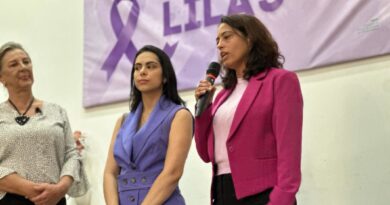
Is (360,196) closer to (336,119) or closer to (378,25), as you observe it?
(336,119)

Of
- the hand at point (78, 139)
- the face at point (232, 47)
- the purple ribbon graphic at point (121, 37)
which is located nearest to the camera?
the face at point (232, 47)

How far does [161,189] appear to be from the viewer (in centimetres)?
194

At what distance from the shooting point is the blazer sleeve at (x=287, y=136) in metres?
1.63

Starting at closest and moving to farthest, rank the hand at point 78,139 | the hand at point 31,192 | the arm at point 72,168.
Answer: the hand at point 31,192
the arm at point 72,168
the hand at point 78,139

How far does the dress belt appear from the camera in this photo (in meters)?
1.99

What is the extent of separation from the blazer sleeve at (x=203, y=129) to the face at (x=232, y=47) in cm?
17

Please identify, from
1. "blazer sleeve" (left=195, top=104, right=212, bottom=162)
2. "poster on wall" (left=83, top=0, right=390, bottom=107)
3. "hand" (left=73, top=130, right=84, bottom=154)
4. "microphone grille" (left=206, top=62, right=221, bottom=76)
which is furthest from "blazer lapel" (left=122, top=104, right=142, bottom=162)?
"hand" (left=73, top=130, right=84, bottom=154)

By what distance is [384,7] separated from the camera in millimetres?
2357

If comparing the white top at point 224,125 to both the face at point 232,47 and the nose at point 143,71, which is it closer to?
Result: the face at point 232,47

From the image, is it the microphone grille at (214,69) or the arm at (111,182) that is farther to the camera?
the arm at (111,182)

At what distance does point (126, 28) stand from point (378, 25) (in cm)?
156

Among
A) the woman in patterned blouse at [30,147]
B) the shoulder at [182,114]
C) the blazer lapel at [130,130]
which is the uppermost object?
the shoulder at [182,114]

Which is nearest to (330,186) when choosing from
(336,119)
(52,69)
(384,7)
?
(336,119)

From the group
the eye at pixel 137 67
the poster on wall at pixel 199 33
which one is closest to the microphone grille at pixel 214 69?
the eye at pixel 137 67
